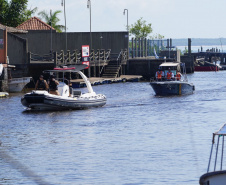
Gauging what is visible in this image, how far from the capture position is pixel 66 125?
1347 inches

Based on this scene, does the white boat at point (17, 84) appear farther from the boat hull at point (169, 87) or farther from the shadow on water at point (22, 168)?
the shadow on water at point (22, 168)

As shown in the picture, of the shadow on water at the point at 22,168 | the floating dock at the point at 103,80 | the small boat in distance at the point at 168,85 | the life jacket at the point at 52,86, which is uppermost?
the life jacket at the point at 52,86

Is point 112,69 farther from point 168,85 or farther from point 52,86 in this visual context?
point 52,86

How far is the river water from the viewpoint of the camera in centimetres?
2138

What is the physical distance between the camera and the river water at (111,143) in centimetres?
2138

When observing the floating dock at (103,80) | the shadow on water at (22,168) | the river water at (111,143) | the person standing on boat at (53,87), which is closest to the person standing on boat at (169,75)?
the river water at (111,143)

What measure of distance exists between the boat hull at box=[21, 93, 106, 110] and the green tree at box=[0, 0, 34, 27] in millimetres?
44660

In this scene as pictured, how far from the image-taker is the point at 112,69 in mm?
72500

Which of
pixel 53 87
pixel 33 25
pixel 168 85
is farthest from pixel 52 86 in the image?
pixel 33 25

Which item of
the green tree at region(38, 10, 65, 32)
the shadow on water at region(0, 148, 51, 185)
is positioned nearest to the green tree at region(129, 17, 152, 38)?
the green tree at region(38, 10, 65, 32)

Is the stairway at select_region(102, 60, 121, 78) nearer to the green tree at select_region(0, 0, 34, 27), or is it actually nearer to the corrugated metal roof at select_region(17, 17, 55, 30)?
the corrugated metal roof at select_region(17, 17, 55, 30)

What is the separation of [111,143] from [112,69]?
147 feet

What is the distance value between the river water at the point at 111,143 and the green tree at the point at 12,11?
38586mm

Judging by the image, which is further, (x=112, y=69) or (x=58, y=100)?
(x=112, y=69)
